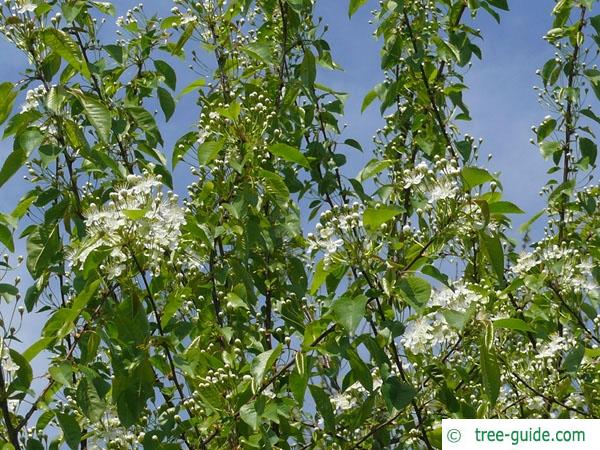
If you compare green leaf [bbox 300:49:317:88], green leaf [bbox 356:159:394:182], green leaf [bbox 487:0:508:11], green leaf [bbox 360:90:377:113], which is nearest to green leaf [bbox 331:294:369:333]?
green leaf [bbox 356:159:394:182]

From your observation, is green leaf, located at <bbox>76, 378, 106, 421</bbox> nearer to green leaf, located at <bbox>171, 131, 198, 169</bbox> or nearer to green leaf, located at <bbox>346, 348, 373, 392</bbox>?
green leaf, located at <bbox>346, 348, 373, 392</bbox>

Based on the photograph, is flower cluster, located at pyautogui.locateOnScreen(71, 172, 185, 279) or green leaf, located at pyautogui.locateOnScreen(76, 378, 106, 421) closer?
flower cluster, located at pyautogui.locateOnScreen(71, 172, 185, 279)

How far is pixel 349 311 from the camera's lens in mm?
3352

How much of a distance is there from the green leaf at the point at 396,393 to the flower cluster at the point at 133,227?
92cm

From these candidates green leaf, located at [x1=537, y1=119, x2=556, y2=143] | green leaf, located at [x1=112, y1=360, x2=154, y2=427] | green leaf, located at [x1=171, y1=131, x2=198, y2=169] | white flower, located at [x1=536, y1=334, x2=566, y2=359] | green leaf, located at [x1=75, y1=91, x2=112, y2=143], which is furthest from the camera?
green leaf, located at [x1=537, y1=119, x2=556, y2=143]

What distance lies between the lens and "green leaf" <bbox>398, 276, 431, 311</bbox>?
132 inches

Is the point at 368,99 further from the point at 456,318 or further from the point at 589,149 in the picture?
the point at 456,318

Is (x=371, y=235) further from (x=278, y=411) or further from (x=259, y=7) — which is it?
(x=259, y=7)

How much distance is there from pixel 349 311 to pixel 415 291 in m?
0.24

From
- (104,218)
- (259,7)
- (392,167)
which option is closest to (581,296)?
(392,167)

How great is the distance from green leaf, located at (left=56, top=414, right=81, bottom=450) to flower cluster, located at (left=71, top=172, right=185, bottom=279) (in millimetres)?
584

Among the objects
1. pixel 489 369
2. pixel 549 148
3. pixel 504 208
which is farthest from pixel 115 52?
pixel 489 369

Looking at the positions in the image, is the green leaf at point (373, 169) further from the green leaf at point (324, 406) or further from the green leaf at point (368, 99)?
the green leaf at point (324, 406)

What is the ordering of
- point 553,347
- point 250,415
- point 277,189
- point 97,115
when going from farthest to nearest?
point 553,347 < point 277,189 < point 97,115 < point 250,415
